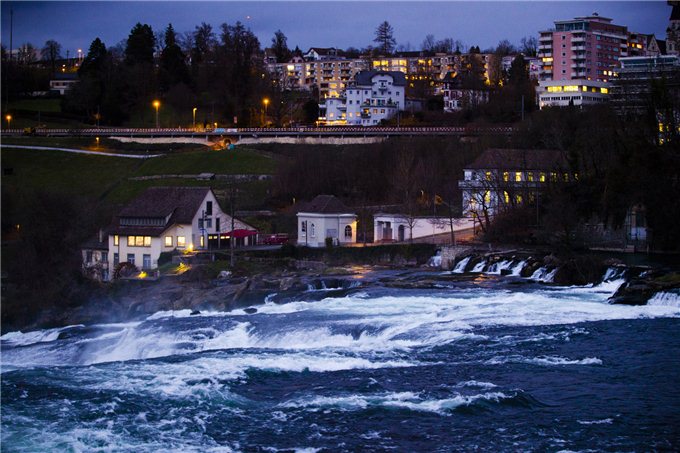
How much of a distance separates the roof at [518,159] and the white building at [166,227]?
18295 mm

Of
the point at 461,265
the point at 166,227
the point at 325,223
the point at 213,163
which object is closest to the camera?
the point at 461,265

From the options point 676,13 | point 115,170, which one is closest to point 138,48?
point 115,170

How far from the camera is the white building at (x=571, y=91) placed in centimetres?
9812

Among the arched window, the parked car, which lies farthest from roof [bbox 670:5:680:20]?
the parked car

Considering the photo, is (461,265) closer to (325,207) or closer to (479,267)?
(479,267)

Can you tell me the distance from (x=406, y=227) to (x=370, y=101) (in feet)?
182

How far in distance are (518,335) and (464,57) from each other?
10986 centimetres

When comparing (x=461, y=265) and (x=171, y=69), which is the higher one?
(x=171, y=69)

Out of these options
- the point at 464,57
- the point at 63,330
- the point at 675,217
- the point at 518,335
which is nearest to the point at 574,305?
the point at 518,335

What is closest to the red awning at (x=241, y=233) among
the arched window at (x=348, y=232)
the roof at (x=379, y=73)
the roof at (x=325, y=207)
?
the roof at (x=325, y=207)

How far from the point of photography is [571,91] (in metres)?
98.8

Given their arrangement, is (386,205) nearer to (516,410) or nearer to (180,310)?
(180,310)

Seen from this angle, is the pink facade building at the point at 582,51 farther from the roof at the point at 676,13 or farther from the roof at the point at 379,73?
the roof at the point at 379,73

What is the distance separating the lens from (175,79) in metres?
117
